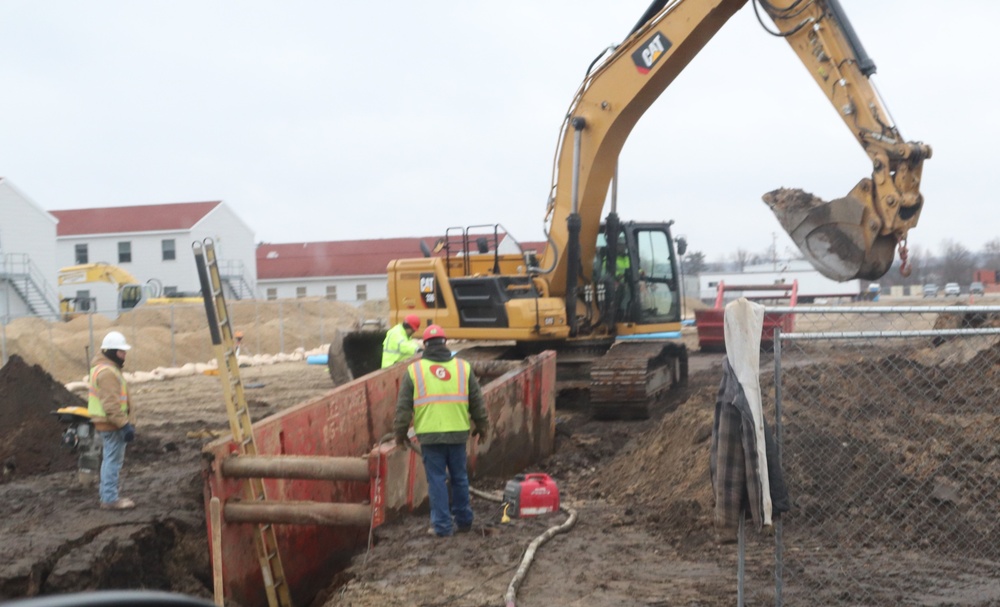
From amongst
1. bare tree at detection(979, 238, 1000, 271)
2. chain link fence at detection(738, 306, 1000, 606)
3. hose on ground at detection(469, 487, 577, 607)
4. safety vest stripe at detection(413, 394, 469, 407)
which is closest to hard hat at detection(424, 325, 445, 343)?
safety vest stripe at detection(413, 394, 469, 407)

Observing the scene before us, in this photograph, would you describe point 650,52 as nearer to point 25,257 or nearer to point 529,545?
point 529,545

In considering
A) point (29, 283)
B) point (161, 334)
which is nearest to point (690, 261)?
point (161, 334)

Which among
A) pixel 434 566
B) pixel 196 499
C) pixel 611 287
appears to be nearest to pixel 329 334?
pixel 611 287

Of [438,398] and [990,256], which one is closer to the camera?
[438,398]

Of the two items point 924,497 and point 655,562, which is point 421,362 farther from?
point 924,497

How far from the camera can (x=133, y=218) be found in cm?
5644

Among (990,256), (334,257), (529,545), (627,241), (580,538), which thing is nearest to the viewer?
(529,545)

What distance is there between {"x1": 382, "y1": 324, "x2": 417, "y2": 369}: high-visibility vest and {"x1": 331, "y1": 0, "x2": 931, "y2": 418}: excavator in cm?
221

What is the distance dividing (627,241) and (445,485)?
7.98 m

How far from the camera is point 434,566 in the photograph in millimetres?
7027

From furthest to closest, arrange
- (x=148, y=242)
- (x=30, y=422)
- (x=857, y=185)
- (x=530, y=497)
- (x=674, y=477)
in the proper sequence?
(x=148, y=242), (x=30, y=422), (x=857, y=185), (x=674, y=477), (x=530, y=497)

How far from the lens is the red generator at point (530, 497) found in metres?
8.44

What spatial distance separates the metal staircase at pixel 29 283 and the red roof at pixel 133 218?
8.99 m

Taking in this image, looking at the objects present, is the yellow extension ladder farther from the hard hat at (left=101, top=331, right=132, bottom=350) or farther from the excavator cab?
the excavator cab
